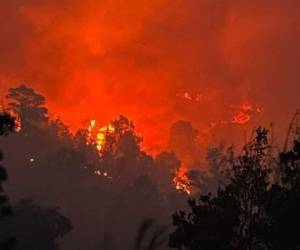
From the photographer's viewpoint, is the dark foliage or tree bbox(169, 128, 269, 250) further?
tree bbox(169, 128, 269, 250)

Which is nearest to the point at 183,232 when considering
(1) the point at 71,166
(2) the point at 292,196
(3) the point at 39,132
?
(2) the point at 292,196

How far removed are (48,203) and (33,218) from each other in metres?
56.1

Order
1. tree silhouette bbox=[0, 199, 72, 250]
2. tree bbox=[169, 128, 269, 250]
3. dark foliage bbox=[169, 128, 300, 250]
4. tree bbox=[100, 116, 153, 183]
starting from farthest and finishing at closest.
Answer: tree bbox=[100, 116, 153, 183]
tree silhouette bbox=[0, 199, 72, 250]
tree bbox=[169, 128, 269, 250]
dark foliage bbox=[169, 128, 300, 250]

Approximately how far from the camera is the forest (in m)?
31.6

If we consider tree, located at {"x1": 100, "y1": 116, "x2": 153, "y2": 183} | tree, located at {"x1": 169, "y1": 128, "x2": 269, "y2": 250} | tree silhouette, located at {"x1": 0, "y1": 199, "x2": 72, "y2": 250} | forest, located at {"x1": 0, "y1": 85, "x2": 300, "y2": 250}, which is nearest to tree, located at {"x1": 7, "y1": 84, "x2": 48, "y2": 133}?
forest, located at {"x1": 0, "y1": 85, "x2": 300, "y2": 250}

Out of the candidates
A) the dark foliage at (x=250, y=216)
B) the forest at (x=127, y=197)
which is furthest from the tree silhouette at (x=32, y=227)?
the dark foliage at (x=250, y=216)

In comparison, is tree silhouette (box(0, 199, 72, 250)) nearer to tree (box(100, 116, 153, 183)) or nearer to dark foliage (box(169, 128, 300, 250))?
dark foliage (box(169, 128, 300, 250))

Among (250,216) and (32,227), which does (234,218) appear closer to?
(250,216)

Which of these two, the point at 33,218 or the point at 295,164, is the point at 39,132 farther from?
the point at 295,164

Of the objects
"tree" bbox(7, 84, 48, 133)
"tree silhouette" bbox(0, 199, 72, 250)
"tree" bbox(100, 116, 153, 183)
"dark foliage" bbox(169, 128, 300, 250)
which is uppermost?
"tree" bbox(7, 84, 48, 133)

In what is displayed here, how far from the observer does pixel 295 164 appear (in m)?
32.8

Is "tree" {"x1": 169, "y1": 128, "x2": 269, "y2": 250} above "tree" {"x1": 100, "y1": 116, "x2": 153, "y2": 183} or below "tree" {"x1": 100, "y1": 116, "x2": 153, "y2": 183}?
below

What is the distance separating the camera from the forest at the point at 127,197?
31.6 metres

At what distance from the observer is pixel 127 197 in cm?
15100
